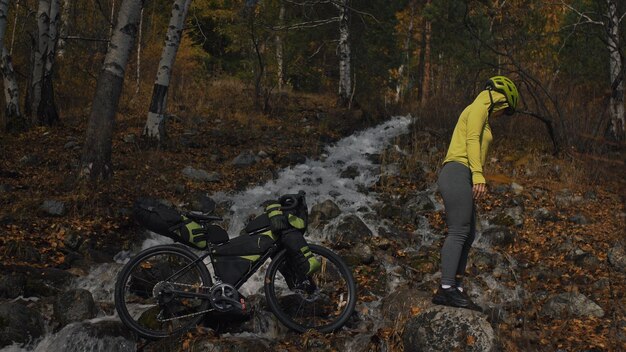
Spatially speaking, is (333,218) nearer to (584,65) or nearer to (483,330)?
(483,330)

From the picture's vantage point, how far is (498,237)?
871 cm

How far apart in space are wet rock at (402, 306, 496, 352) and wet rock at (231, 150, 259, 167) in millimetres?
8233

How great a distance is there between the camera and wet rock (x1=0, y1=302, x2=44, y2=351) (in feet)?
15.1

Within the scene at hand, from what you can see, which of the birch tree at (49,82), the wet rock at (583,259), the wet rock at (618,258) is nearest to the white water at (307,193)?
the wet rock at (583,259)

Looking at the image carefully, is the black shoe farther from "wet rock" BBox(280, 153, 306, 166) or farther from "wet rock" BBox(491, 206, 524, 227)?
"wet rock" BBox(280, 153, 306, 166)

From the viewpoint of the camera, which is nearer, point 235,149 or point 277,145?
point 235,149

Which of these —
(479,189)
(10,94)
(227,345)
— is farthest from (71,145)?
(479,189)

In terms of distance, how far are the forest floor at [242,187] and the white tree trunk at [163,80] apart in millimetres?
450

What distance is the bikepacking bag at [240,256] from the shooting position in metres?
4.83

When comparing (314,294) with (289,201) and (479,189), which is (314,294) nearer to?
(289,201)

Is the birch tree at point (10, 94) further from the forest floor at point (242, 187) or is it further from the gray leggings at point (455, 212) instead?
the gray leggings at point (455, 212)

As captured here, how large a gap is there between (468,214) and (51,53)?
40.2 ft

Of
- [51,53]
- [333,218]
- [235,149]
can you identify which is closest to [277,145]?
[235,149]

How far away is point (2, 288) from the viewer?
5414 millimetres
